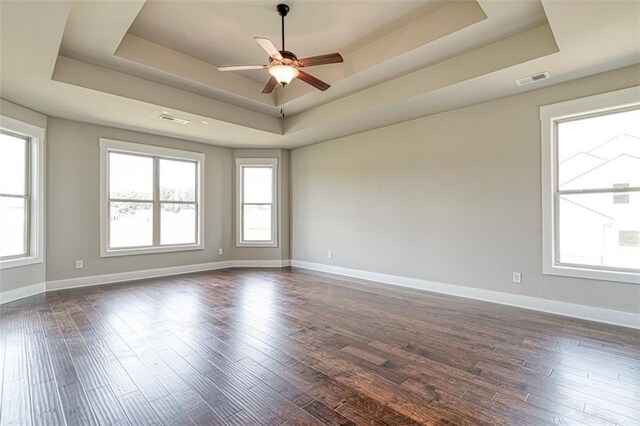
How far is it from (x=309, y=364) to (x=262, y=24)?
136 inches

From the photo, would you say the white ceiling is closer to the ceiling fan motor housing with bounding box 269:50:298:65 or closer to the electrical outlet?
the ceiling fan motor housing with bounding box 269:50:298:65

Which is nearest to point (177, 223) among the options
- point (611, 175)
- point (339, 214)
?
point (339, 214)

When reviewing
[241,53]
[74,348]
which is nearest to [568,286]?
[241,53]

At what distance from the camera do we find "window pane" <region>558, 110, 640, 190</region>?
335cm

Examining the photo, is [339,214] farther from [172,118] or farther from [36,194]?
[36,194]

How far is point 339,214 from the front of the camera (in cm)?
620

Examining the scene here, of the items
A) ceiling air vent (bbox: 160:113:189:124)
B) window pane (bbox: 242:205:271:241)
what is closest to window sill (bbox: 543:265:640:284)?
window pane (bbox: 242:205:271:241)

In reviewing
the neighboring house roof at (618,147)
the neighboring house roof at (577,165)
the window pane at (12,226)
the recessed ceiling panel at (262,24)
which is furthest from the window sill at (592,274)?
the window pane at (12,226)

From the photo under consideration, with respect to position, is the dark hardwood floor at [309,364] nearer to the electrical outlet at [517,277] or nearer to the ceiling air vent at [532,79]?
the electrical outlet at [517,277]

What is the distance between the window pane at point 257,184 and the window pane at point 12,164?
3.68 m

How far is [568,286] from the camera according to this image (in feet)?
11.9

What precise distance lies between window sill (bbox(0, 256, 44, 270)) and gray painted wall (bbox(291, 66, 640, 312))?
4650 mm

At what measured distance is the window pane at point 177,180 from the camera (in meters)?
6.10

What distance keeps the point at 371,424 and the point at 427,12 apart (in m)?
3.68
